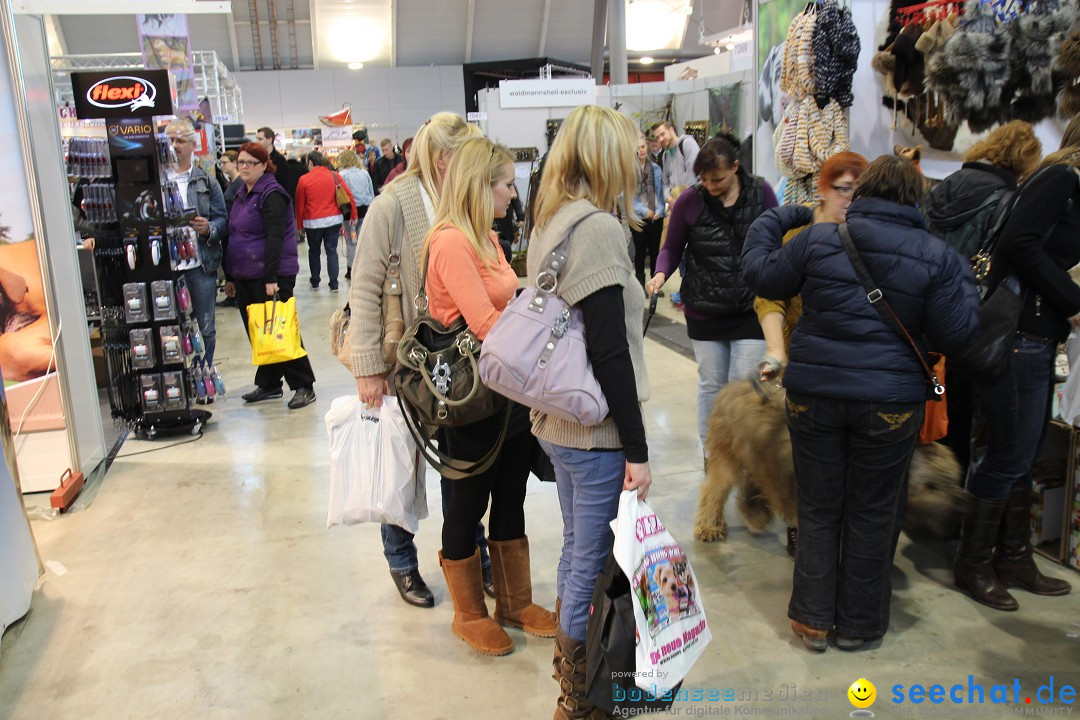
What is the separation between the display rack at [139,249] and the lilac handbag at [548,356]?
342cm

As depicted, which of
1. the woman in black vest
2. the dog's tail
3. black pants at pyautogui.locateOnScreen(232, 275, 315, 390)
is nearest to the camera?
the dog's tail

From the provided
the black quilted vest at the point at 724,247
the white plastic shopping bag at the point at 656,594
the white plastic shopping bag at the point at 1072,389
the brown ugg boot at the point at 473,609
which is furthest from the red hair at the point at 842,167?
the brown ugg boot at the point at 473,609

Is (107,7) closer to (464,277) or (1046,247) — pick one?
(464,277)

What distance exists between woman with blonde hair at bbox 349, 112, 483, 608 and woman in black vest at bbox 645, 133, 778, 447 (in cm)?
109

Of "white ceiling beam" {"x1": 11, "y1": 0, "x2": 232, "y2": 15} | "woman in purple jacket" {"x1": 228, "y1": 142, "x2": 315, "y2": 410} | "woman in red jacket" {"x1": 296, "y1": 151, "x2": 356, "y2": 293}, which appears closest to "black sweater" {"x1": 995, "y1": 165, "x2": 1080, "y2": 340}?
"white ceiling beam" {"x1": 11, "y1": 0, "x2": 232, "y2": 15}

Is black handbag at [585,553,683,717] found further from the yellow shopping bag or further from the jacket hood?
the yellow shopping bag

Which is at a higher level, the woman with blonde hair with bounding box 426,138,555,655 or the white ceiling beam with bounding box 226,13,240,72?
the white ceiling beam with bounding box 226,13,240,72

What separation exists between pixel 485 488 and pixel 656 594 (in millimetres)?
758

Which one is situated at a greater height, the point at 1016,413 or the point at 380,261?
the point at 380,261

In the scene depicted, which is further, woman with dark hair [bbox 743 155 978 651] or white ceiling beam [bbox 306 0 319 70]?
white ceiling beam [bbox 306 0 319 70]

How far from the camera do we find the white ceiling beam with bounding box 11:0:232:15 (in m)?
3.87

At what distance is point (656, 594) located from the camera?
6.37 feet

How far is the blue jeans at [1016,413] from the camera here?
2664 millimetres

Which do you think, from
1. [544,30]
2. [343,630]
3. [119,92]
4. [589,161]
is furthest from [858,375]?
[544,30]
